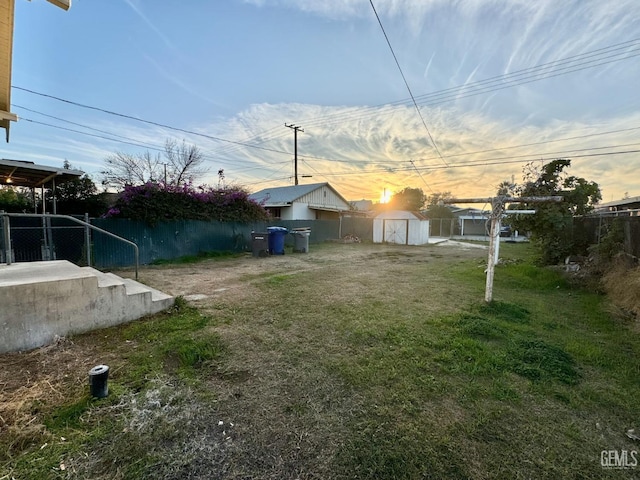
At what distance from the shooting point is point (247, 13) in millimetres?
7512

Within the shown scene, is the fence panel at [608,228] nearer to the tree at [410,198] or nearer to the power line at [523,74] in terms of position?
the power line at [523,74]

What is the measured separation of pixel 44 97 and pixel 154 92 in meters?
4.58

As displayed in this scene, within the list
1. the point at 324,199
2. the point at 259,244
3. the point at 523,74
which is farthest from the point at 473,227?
the point at 259,244

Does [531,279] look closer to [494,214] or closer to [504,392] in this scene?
[494,214]

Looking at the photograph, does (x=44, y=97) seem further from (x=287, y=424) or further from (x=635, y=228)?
(x=635, y=228)

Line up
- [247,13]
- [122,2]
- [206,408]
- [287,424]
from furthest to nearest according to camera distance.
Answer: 1. [247,13]
2. [122,2]
3. [206,408]
4. [287,424]

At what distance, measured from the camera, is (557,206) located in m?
7.60

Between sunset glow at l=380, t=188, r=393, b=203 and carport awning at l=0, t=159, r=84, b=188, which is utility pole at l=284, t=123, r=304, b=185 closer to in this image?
carport awning at l=0, t=159, r=84, b=188

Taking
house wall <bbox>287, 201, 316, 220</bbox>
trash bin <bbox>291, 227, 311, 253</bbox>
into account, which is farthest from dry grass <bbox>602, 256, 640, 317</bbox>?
house wall <bbox>287, 201, 316, 220</bbox>

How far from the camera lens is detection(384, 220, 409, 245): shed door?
1861cm

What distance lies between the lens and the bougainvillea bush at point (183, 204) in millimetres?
9031

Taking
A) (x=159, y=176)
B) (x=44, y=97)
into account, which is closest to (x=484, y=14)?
(x=44, y=97)

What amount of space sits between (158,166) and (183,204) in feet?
40.9

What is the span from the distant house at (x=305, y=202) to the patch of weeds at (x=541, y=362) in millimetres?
17640
